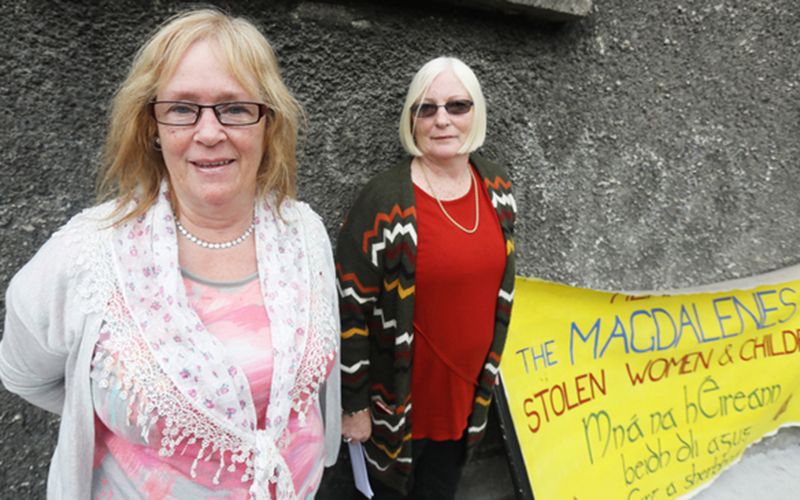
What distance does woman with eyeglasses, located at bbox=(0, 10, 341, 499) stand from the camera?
115 cm

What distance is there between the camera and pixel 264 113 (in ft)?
4.16

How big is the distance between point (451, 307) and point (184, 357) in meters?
0.90

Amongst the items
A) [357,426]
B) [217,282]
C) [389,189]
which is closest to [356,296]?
[389,189]

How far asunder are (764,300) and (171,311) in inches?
109

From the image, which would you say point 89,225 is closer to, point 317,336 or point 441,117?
point 317,336

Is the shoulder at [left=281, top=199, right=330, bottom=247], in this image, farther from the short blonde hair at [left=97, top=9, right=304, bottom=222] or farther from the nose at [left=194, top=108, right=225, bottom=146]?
the nose at [left=194, top=108, right=225, bottom=146]

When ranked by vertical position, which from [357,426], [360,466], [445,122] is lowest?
[360,466]

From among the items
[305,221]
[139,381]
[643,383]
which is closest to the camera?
[139,381]

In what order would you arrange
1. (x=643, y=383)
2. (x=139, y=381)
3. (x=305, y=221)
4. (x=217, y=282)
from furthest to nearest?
(x=643, y=383) < (x=305, y=221) < (x=217, y=282) < (x=139, y=381)

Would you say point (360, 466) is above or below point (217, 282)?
below

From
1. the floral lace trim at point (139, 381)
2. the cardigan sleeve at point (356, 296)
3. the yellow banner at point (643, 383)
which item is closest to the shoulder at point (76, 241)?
the floral lace trim at point (139, 381)

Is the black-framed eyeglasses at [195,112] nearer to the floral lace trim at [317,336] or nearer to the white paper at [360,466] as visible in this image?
the floral lace trim at [317,336]

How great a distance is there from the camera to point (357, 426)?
1895mm

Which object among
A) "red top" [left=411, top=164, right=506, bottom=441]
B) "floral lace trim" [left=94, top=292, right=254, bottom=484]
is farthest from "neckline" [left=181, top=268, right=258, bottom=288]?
"red top" [left=411, top=164, right=506, bottom=441]
